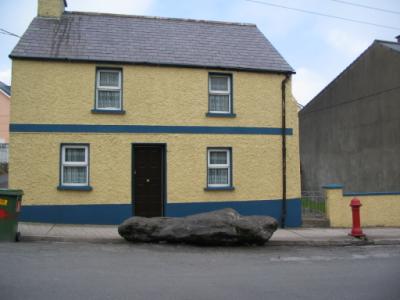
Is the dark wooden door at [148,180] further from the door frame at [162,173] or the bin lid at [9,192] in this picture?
the bin lid at [9,192]

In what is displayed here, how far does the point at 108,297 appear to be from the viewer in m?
5.36

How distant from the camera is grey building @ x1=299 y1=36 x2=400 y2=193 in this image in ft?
61.9

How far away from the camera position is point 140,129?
1274cm

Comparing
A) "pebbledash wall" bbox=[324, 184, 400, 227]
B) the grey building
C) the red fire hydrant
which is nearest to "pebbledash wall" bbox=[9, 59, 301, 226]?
"pebbledash wall" bbox=[324, 184, 400, 227]

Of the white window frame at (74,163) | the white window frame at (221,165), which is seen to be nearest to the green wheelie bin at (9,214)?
the white window frame at (74,163)

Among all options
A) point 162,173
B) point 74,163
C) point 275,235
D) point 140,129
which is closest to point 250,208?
point 275,235

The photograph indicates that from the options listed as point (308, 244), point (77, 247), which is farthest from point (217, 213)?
point (77, 247)

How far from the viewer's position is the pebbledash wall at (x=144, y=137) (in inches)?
474

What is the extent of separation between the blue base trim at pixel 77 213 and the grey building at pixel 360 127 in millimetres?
12944

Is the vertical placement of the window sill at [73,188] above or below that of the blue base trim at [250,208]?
above

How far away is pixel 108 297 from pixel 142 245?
4228 millimetres

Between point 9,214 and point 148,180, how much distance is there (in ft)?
14.9

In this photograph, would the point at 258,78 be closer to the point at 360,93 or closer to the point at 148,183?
the point at 148,183

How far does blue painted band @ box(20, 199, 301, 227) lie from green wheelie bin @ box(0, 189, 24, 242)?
236 centimetres
